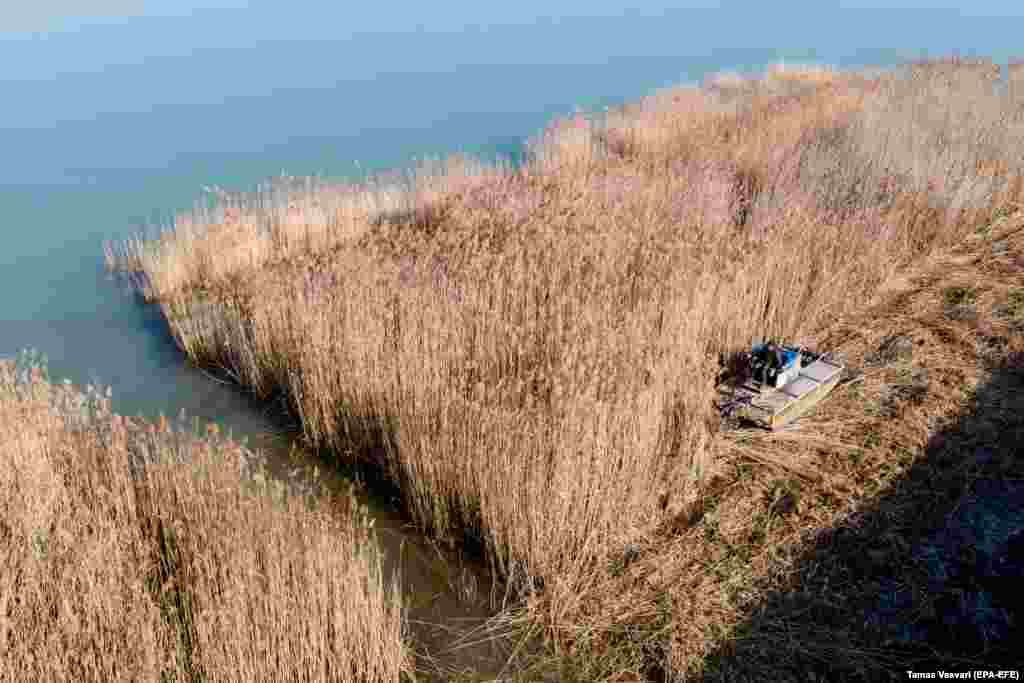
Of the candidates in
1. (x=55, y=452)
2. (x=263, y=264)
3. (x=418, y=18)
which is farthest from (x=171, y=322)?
(x=418, y=18)

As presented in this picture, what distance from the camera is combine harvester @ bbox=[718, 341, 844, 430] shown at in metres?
5.08

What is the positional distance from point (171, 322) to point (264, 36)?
21608 mm

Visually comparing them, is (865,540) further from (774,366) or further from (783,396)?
(774,366)

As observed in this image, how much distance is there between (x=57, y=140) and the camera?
1373cm

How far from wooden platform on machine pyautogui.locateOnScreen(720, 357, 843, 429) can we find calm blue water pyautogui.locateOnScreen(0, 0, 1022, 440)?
140 inches

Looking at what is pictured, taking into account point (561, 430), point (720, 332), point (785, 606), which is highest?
point (561, 430)

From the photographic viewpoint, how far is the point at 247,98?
17.3 meters

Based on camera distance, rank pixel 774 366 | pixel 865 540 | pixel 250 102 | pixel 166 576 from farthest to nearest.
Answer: pixel 250 102, pixel 774 366, pixel 865 540, pixel 166 576

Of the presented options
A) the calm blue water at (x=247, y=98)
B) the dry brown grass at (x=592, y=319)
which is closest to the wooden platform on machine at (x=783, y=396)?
the dry brown grass at (x=592, y=319)

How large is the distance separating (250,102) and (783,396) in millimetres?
15208

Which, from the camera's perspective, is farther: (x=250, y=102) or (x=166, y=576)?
(x=250, y=102)

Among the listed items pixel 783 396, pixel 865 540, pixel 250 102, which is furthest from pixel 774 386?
pixel 250 102

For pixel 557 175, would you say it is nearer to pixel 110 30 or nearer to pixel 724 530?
pixel 724 530

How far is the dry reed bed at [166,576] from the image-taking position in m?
2.80
